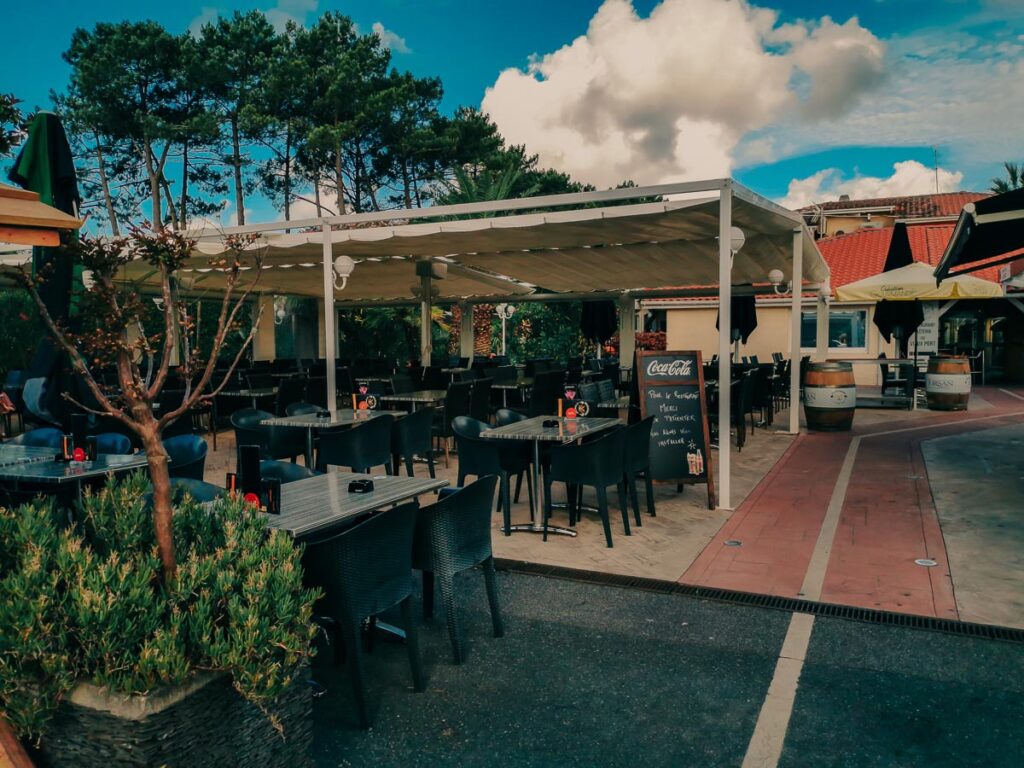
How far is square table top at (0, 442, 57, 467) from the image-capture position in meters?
4.15

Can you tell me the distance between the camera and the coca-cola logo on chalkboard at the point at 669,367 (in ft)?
19.7

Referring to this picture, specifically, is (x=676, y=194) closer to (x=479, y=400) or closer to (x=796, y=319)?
(x=479, y=400)

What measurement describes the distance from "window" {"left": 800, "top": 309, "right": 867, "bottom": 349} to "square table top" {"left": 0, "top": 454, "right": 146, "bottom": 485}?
57.7 ft

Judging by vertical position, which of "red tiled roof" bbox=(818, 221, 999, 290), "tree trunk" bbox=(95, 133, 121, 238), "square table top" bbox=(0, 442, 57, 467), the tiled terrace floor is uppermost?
"tree trunk" bbox=(95, 133, 121, 238)

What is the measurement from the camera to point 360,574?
8.46 ft

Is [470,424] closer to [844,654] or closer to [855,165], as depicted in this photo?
[844,654]

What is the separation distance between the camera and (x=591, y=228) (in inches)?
288

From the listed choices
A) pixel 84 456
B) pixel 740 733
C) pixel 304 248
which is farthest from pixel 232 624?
pixel 304 248

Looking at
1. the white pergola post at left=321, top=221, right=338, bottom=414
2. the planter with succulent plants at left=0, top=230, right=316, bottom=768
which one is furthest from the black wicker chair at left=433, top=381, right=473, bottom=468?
the planter with succulent plants at left=0, top=230, right=316, bottom=768

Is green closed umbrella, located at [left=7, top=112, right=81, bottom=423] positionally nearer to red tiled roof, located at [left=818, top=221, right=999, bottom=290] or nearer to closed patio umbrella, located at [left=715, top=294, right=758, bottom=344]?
closed patio umbrella, located at [left=715, top=294, right=758, bottom=344]

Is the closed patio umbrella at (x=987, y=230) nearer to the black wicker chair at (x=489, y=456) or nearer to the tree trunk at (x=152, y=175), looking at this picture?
the black wicker chair at (x=489, y=456)

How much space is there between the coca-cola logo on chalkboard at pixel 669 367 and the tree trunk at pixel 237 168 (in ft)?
64.3

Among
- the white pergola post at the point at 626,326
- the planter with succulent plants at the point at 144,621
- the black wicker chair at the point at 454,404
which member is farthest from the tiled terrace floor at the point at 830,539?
the white pergola post at the point at 626,326

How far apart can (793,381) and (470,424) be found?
20.2ft
